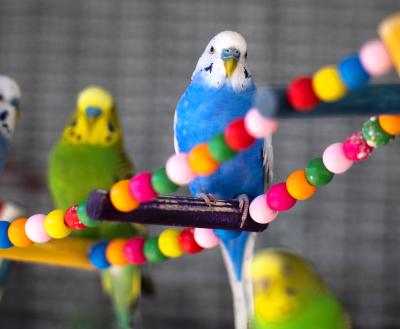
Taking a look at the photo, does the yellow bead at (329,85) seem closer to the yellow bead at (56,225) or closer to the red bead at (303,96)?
the red bead at (303,96)

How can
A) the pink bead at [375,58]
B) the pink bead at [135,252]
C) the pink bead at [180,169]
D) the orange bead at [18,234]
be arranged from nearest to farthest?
the pink bead at [375,58]
the pink bead at [180,169]
the orange bead at [18,234]
the pink bead at [135,252]

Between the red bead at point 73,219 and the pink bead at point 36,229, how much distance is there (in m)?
0.04

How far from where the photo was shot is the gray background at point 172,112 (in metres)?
1.93

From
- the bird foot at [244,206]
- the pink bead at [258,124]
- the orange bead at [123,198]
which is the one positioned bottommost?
the bird foot at [244,206]

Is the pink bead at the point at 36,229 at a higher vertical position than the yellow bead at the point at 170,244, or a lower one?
higher

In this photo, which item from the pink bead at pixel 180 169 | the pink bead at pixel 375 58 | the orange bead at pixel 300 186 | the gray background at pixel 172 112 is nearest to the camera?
the pink bead at pixel 375 58

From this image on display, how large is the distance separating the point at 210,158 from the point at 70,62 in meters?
1.39

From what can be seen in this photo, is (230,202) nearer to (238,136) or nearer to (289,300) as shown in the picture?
(238,136)

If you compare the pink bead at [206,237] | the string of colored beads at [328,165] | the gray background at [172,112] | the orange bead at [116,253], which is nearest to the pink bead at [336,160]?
the string of colored beads at [328,165]

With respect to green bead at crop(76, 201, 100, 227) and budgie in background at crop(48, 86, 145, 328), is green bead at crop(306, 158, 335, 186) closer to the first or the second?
green bead at crop(76, 201, 100, 227)

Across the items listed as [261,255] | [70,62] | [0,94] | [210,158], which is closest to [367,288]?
[261,255]

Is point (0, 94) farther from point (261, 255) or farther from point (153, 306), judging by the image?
point (153, 306)

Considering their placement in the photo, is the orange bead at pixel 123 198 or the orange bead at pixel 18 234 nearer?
the orange bead at pixel 123 198

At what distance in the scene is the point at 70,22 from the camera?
1.95 m
